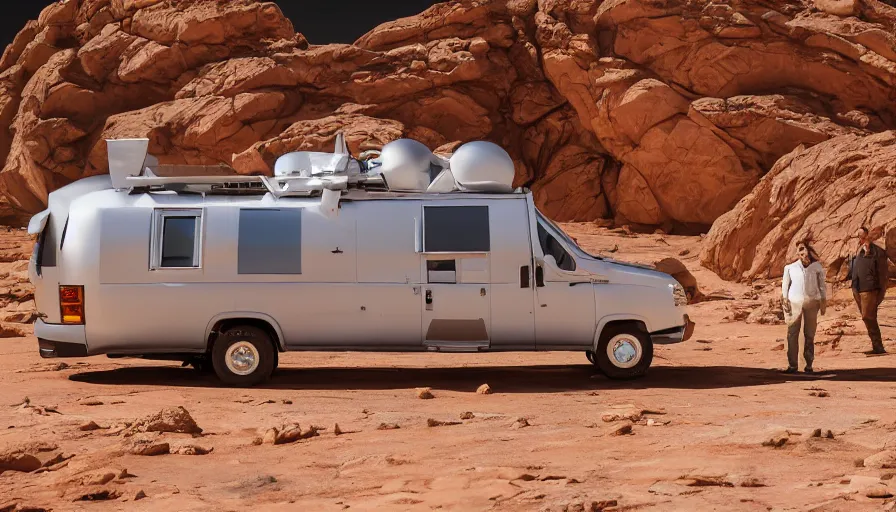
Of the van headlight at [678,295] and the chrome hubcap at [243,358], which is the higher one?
the van headlight at [678,295]

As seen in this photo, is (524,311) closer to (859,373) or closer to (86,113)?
(859,373)

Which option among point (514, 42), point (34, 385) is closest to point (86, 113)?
point (514, 42)

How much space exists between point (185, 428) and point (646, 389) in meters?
4.86

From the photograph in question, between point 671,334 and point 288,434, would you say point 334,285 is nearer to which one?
point 288,434

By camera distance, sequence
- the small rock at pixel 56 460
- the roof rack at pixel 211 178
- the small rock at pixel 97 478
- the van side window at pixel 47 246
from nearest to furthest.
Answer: the small rock at pixel 97 478, the small rock at pixel 56 460, the van side window at pixel 47 246, the roof rack at pixel 211 178

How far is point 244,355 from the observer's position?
34.8ft

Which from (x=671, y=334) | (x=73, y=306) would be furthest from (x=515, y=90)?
(x=73, y=306)

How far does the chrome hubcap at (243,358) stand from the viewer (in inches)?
416

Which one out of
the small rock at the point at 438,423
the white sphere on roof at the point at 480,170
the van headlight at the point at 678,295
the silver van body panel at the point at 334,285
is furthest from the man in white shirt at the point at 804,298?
the small rock at the point at 438,423

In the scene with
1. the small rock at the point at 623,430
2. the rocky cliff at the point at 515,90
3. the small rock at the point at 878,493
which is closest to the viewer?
the small rock at the point at 878,493

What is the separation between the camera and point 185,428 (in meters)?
7.75

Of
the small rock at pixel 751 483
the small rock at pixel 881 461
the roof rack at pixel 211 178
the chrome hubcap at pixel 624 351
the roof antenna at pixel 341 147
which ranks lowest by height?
the small rock at pixel 751 483

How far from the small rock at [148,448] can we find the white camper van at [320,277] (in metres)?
3.41

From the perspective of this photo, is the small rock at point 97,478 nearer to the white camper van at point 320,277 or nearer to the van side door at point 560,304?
the white camper van at point 320,277
